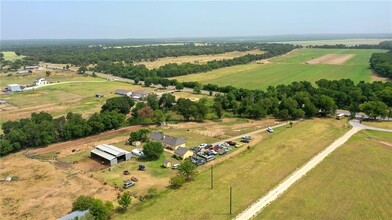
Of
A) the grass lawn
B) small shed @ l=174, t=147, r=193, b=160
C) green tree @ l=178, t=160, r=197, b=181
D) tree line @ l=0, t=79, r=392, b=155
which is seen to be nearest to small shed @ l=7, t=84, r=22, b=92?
tree line @ l=0, t=79, r=392, b=155

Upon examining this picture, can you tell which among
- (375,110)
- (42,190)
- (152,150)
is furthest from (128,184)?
(375,110)

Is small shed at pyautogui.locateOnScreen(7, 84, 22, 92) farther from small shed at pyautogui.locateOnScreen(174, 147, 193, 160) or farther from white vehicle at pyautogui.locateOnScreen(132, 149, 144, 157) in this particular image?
small shed at pyautogui.locateOnScreen(174, 147, 193, 160)

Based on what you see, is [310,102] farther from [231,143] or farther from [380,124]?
[231,143]

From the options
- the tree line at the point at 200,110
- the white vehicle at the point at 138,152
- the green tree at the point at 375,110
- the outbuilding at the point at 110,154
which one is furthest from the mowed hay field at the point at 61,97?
the green tree at the point at 375,110

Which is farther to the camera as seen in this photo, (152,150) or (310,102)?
(310,102)

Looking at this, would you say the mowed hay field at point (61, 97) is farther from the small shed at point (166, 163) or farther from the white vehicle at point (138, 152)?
the small shed at point (166, 163)

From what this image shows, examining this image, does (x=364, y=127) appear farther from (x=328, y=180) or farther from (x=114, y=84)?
(x=114, y=84)
